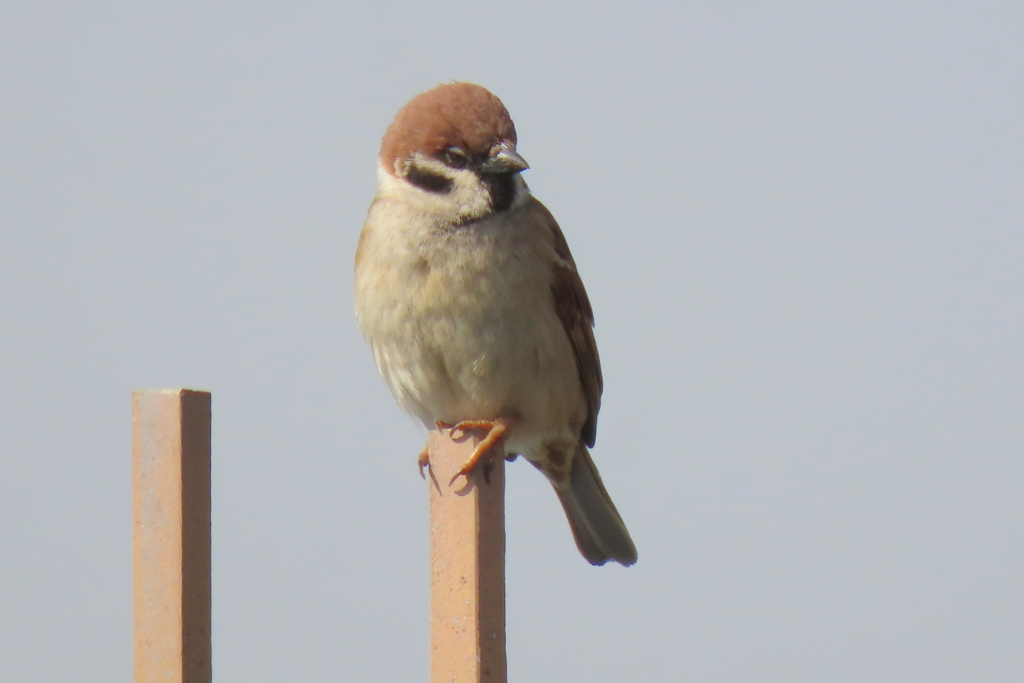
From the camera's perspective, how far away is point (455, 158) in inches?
130

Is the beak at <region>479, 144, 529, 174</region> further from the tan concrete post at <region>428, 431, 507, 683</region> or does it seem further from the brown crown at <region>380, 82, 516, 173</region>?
the tan concrete post at <region>428, 431, 507, 683</region>

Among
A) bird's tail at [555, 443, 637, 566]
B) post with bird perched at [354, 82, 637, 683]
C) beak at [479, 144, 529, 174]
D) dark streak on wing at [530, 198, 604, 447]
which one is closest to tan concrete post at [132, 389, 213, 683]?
post with bird perched at [354, 82, 637, 683]

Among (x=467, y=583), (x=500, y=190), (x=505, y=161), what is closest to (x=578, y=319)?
(x=500, y=190)

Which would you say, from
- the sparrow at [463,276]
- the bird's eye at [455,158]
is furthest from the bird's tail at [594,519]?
the bird's eye at [455,158]

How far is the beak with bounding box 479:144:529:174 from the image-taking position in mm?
3189

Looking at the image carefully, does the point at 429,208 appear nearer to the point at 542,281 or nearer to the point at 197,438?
the point at 542,281

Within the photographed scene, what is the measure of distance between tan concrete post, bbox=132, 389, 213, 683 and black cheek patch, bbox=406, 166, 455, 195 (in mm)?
1440

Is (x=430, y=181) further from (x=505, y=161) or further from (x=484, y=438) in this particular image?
(x=484, y=438)

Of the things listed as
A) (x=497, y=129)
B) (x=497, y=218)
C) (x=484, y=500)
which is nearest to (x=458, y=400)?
(x=497, y=218)

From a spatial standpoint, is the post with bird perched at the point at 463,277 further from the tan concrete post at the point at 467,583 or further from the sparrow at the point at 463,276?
the tan concrete post at the point at 467,583

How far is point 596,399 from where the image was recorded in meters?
3.85

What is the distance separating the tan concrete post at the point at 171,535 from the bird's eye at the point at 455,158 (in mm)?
1429

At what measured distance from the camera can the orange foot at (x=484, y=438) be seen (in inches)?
93.4

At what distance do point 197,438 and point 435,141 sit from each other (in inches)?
59.5
